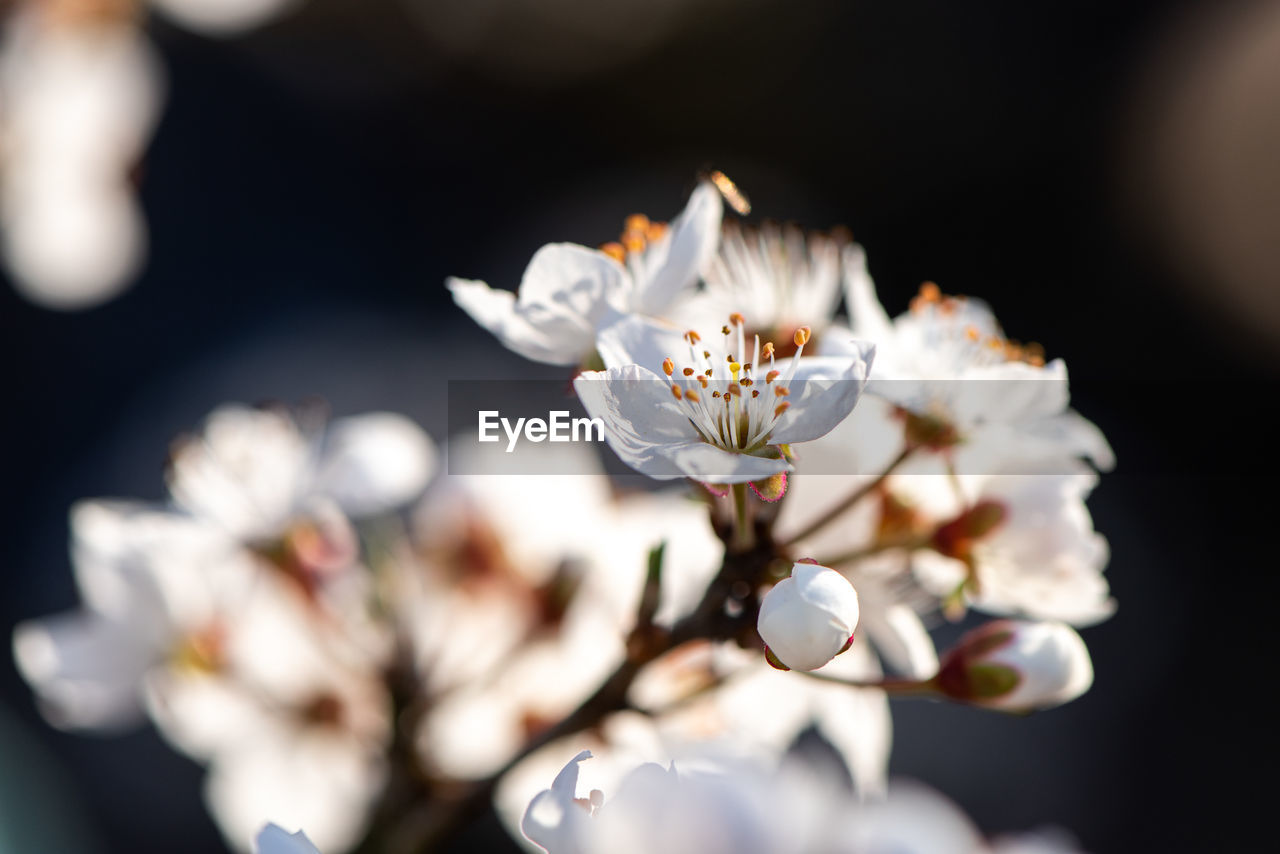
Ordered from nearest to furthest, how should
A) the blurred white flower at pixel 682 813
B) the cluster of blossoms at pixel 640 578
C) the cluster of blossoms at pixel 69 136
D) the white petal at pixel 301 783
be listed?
the blurred white flower at pixel 682 813, the cluster of blossoms at pixel 640 578, the white petal at pixel 301 783, the cluster of blossoms at pixel 69 136

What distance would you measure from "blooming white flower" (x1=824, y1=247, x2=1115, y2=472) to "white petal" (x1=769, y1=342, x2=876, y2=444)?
0.07ft

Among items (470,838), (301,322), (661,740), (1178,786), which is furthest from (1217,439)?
(661,740)

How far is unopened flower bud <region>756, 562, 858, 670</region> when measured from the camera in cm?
34

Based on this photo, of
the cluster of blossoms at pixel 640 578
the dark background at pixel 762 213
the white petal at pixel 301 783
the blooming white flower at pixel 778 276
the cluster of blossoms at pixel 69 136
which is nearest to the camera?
the cluster of blossoms at pixel 640 578

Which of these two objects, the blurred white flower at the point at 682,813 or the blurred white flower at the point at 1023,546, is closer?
the blurred white flower at the point at 682,813

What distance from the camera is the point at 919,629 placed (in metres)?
0.47

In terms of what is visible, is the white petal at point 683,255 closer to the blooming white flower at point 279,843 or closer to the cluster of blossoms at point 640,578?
the cluster of blossoms at point 640,578

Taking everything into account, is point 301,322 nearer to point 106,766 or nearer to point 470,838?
point 106,766

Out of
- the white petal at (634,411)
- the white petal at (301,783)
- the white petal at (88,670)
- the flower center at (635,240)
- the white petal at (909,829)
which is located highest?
the flower center at (635,240)

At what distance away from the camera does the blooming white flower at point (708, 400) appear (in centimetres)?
36

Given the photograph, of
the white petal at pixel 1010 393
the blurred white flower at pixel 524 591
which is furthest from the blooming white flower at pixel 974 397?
the blurred white flower at pixel 524 591

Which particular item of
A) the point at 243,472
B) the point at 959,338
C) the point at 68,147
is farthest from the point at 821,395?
the point at 68,147

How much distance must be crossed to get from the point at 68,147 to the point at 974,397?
921 mm

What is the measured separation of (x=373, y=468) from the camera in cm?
56
